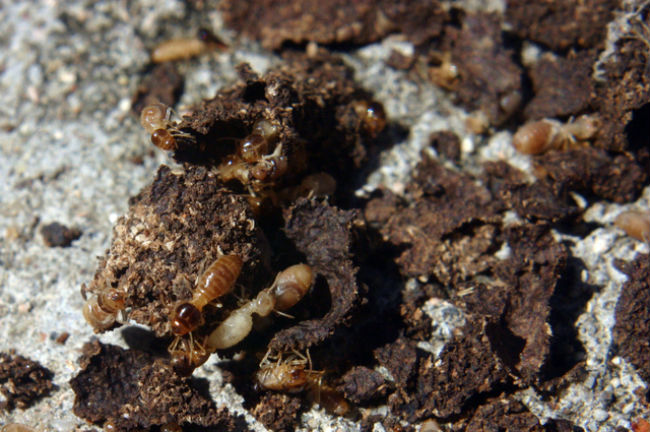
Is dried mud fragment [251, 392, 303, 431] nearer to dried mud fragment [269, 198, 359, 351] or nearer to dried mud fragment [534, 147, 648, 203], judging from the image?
dried mud fragment [269, 198, 359, 351]

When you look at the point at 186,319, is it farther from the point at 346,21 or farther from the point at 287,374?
the point at 346,21

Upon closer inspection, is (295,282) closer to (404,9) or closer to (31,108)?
(404,9)

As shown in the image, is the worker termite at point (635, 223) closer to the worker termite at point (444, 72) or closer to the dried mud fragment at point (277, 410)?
the worker termite at point (444, 72)

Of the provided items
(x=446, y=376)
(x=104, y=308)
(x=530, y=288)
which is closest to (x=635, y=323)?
(x=530, y=288)

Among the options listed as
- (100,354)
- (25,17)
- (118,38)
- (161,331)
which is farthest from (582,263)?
(25,17)

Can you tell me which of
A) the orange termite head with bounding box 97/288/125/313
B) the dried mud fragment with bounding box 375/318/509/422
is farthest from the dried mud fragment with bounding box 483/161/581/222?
the orange termite head with bounding box 97/288/125/313

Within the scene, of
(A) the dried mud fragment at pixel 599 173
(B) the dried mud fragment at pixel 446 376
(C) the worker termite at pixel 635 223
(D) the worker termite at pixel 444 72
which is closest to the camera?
(B) the dried mud fragment at pixel 446 376

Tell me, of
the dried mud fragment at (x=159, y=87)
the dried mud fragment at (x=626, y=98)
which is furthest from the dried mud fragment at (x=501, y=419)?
the dried mud fragment at (x=159, y=87)
